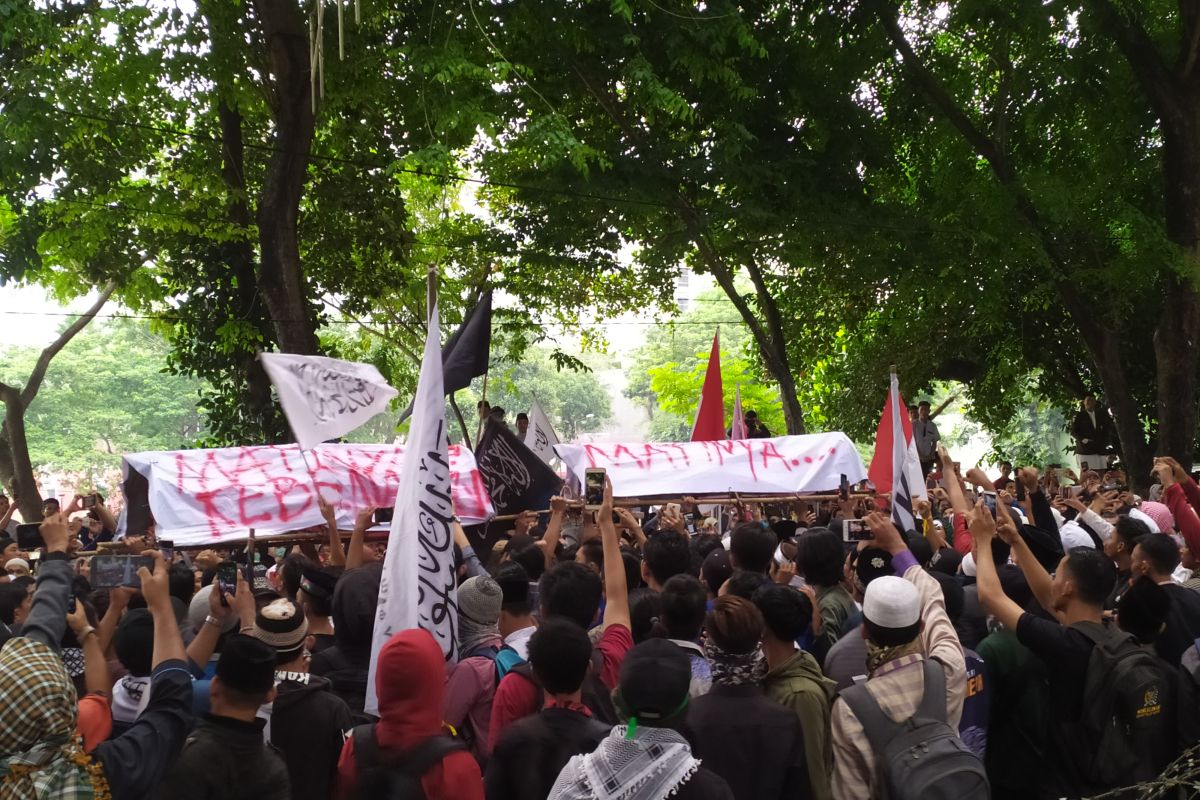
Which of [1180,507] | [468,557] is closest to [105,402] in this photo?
[468,557]

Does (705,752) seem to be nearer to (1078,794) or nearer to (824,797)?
(824,797)

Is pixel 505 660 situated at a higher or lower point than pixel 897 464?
lower

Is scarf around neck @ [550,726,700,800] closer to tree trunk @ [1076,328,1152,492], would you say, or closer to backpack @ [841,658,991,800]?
backpack @ [841,658,991,800]

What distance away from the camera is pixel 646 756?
3.14m

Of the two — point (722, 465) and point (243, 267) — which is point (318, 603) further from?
point (243, 267)

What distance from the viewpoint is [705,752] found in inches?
149

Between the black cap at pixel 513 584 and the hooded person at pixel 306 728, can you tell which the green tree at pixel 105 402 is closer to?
the black cap at pixel 513 584

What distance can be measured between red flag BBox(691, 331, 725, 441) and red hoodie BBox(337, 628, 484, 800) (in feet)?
30.8

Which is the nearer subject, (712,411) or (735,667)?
(735,667)

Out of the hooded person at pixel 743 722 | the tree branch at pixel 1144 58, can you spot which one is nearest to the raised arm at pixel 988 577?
the hooded person at pixel 743 722

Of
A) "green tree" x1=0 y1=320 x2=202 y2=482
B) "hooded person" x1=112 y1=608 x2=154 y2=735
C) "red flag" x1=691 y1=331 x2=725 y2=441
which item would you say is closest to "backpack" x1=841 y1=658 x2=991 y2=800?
"hooded person" x1=112 y1=608 x2=154 y2=735

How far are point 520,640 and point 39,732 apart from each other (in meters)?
2.06

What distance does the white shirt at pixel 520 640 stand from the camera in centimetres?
473

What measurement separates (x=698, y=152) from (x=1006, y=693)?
1157 centimetres
